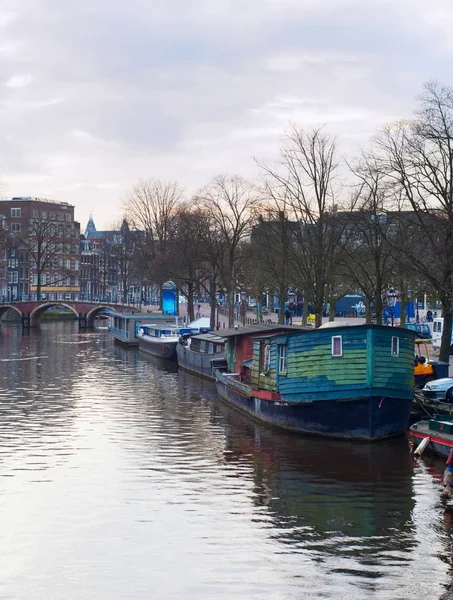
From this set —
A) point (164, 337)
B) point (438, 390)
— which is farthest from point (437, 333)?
point (438, 390)

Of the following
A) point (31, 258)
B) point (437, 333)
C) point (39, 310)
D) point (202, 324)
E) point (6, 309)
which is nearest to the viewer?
point (437, 333)

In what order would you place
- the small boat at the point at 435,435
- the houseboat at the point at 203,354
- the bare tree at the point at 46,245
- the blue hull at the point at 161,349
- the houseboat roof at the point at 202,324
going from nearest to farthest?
the small boat at the point at 435,435 < the houseboat at the point at 203,354 < the blue hull at the point at 161,349 < the houseboat roof at the point at 202,324 < the bare tree at the point at 46,245

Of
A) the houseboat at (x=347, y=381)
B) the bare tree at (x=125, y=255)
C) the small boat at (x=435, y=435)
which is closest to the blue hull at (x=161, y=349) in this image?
the houseboat at (x=347, y=381)

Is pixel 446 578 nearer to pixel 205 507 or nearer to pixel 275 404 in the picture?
pixel 205 507

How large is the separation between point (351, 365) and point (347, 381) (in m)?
0.62

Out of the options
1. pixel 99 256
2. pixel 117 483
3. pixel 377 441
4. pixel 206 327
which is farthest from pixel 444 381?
pixel 99 256

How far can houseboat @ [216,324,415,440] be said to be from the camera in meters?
34.9

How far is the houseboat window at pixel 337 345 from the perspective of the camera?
35.3m

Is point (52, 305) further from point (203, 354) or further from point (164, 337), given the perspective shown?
point (203, 354)

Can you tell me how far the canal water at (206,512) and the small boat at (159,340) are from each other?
97.0 feet

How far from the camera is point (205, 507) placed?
25891mm

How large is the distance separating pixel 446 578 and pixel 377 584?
5.16ft

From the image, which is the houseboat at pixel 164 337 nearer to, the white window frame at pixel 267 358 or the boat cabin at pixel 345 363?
the white window frame at pixel 267 358

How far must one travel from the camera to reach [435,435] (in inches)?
1272
